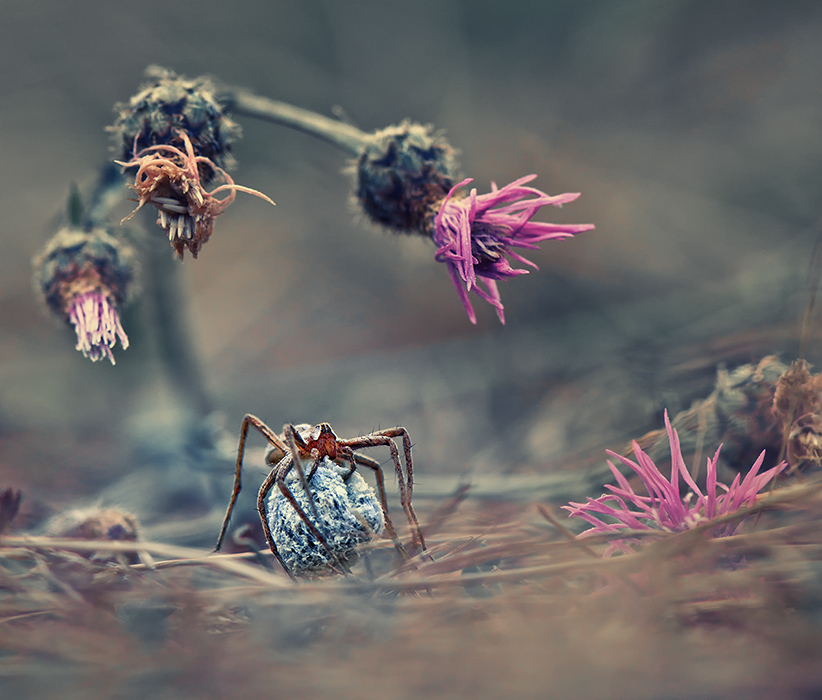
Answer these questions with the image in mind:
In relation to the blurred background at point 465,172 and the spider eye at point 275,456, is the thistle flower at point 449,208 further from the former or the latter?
the blurred background at point 465,172

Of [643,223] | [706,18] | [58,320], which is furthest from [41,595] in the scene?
[706,18]

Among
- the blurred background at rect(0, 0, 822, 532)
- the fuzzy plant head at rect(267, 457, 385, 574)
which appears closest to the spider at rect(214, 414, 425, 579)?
the fuzzy plant head at rect(267, 457, 385, 574)

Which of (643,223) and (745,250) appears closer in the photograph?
(745,250)

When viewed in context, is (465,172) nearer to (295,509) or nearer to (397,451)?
(397,451)

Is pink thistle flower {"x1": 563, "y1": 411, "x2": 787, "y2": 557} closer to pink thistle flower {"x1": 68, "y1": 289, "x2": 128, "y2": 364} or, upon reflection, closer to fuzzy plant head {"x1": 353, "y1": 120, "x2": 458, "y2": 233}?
fuzzy plant head {"x1": 353, "y1": 120, "x2": 458, "y2": 233}

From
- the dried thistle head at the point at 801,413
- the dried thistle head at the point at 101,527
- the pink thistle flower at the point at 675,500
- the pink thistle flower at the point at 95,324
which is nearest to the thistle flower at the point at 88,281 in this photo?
the pink thistle flower at the point at 95,324

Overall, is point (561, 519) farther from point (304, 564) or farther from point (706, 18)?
point (706, 18)

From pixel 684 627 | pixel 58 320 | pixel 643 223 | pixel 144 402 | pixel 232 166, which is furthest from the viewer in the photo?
pixel 643 223
